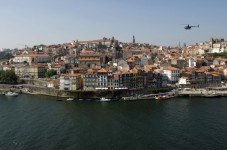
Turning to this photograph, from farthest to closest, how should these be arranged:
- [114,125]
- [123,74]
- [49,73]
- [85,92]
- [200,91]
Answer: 1. [49,73]
2. [200,91]
3. [123,74]
4. [85,92]
5. [114,125]

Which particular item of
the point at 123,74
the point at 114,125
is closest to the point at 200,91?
the point at 123,74

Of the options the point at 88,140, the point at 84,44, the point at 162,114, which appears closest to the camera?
the point at 88,140

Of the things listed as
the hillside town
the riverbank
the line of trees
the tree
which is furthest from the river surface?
the line of trees

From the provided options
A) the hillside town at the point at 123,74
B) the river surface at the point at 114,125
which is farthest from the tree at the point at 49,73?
the river surface at the point at 114,125

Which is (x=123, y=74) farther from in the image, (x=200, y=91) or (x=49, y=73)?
(x=49, y=73)

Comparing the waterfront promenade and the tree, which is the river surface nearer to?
the waterfront promenade

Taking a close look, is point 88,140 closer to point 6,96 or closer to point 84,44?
point 6,96

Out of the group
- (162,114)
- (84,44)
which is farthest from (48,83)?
(84,44)

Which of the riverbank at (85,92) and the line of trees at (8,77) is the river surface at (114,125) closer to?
the riverbank at (85,92)
